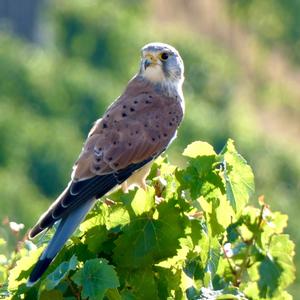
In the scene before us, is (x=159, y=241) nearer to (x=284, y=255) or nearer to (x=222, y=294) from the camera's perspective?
(x=222, y=294)

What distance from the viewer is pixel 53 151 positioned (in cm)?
1855

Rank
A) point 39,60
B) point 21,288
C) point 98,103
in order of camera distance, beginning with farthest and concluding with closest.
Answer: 1. point 39,60
2. point 98,103
3. point 21,288

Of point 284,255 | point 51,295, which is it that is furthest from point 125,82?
point 51,295

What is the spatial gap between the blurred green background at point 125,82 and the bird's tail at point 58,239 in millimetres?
8004

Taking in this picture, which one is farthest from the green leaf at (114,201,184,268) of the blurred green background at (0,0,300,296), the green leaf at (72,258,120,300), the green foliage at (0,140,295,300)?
the blurred green background at (0,0,300,296)

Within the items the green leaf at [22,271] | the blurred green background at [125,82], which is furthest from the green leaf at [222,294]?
the blurred green background at [125,82]

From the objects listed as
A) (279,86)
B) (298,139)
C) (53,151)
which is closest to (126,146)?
(53,151)

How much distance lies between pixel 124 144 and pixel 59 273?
1.32 metres

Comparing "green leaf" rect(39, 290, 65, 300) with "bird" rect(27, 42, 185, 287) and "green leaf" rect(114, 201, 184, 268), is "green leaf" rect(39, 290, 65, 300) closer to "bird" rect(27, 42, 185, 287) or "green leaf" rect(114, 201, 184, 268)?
"bird" rect(27, 42, 185, 287)

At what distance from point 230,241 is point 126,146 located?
2.42 feet

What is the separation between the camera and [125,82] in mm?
23516

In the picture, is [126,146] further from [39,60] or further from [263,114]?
[263,114]

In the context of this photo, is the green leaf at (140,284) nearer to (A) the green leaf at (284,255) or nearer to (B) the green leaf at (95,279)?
(B) the green leaf at (95,279)

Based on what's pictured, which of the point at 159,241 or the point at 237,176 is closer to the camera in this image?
the point at 159,241
